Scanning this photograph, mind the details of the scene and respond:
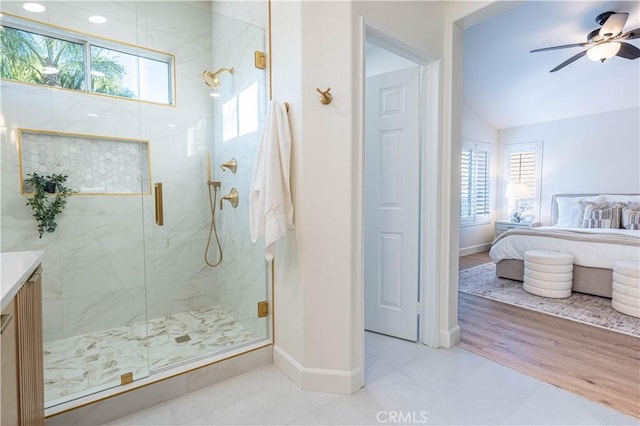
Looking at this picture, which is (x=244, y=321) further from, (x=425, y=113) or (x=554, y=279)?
(x=554, y=279)

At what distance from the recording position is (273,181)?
6.00ft

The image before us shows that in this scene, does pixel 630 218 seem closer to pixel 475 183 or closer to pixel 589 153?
pixel 589 153

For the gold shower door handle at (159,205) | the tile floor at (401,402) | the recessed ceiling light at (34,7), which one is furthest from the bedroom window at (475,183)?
the recessed ceiling light at (34,7)

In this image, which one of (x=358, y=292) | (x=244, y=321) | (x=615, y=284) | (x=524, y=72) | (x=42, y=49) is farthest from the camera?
(x=524, y=72)

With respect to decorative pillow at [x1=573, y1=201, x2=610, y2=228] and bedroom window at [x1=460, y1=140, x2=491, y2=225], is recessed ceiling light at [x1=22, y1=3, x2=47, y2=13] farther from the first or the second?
decorative pillow at [x1=573, y1=201, x2=610, y2=228]

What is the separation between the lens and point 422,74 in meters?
2.31

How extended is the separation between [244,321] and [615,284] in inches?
143

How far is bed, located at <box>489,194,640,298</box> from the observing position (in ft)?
10.9

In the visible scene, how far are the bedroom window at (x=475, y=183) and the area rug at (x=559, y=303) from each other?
1696 millimetres

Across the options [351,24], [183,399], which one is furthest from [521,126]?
[183,399]

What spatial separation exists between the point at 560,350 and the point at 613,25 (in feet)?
10.1

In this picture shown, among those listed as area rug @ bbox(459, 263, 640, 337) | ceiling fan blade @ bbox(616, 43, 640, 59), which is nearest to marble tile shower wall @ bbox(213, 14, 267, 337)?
area rug @ bbox(459, 263, 640, 337)

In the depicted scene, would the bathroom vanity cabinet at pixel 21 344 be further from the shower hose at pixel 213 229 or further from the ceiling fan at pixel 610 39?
the ceiling fan at pixel 610 39

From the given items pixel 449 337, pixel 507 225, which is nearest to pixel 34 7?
pixel 449 337
